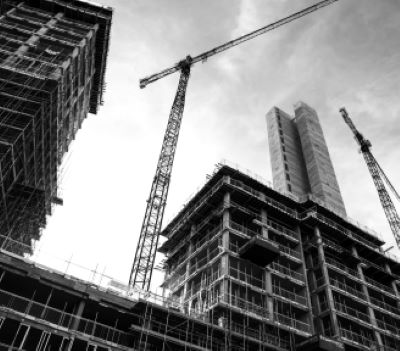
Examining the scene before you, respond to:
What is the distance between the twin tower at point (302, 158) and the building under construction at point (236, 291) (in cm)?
1773

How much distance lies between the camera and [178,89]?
216 feet

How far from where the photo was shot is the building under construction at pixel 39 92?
36625mm

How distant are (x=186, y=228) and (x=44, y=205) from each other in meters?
17.1

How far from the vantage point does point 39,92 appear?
37.7 metres

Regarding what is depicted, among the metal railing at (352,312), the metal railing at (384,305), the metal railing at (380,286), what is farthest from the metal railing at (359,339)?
the metal railing at (380,286)

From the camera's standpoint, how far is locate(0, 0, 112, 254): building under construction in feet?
120

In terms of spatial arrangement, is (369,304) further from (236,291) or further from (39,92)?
(39,92)

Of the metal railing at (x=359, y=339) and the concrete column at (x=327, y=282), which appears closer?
the concrete column at (x=327, y=282)

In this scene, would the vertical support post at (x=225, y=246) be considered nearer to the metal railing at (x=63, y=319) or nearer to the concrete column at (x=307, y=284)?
the concrete column at (x=307, y=284)

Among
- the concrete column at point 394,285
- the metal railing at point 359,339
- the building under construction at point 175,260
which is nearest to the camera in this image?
the building under construction at point 175,260

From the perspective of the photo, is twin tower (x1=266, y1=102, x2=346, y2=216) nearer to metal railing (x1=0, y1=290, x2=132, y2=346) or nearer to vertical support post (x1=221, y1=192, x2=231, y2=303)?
vertical support post (x1=221, y1=192, x2=231, y2=303)

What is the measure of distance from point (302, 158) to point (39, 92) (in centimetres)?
6101

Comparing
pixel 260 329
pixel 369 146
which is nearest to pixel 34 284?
pixel 260 329

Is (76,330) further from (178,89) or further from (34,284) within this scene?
(178,89)
